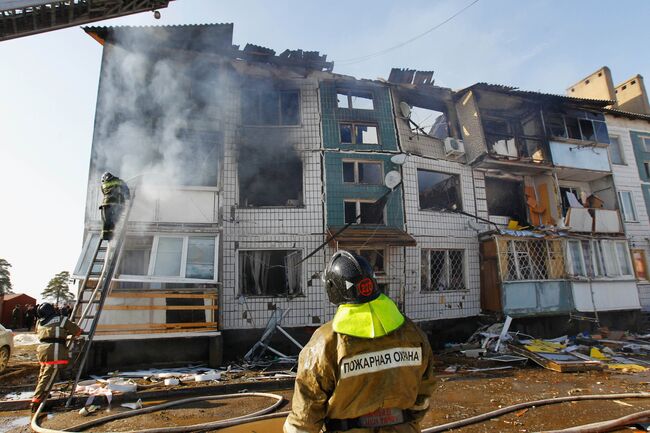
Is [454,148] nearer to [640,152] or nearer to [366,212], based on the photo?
[366,212]

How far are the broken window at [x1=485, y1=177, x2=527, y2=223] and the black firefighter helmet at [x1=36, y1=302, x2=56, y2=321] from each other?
50.3ft

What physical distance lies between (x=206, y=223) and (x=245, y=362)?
4302 mm

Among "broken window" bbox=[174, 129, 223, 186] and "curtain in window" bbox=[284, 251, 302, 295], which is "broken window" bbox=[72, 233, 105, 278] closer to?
"broken window" bbox=[174, 129, 223, 186]

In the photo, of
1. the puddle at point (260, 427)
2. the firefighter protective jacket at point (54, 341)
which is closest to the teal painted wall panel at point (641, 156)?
the puddle at point (260, 427)

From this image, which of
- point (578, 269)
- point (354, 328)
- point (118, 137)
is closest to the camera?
point (354, 328)

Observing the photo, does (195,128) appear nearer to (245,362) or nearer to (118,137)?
(118,137)

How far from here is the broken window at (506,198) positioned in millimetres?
15359

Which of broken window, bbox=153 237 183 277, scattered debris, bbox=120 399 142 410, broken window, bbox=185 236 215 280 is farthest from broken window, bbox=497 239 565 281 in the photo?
scattered debris, bbox=120 399 142 410

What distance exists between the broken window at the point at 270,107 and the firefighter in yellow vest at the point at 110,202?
6403 millimetres

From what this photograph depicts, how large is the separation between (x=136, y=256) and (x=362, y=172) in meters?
8.25

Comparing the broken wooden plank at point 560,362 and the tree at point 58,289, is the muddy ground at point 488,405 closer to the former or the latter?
the broken wooden plank at point 560,362

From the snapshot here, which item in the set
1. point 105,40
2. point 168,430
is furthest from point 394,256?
point 105,40

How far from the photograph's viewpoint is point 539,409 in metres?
5.64

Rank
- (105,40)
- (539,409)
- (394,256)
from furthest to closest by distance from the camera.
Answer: (394,256)
(105,40)
(539,409)
